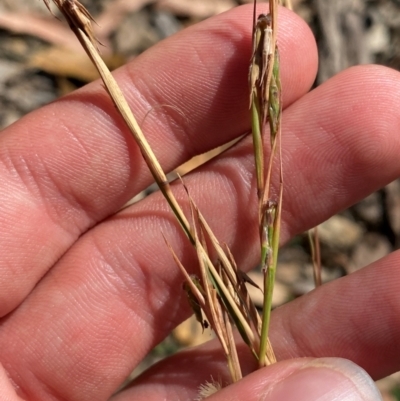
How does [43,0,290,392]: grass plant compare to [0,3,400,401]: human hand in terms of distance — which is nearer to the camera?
[43,0,290,392]: grass plant

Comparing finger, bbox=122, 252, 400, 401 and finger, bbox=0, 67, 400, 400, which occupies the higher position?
finger, bbox=0, 67, 400, 400

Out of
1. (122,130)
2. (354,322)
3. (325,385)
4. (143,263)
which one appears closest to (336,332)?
(354,322)

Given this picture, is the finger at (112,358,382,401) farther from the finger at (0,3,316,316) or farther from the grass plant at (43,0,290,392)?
the finger at (0,3,316,316)

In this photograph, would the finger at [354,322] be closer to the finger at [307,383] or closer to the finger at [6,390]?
the finger at [307,383]

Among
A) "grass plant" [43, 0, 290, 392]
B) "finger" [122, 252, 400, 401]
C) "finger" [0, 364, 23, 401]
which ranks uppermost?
"grass plant" [43, 0, 290, 392]

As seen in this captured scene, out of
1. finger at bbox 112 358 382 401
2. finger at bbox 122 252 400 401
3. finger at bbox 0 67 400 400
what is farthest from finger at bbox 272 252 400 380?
finger at bbox 112 358 382 401

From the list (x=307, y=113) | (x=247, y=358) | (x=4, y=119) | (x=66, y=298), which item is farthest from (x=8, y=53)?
(x=247, y=358)

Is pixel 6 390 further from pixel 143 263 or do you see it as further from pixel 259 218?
pixel 259 218
